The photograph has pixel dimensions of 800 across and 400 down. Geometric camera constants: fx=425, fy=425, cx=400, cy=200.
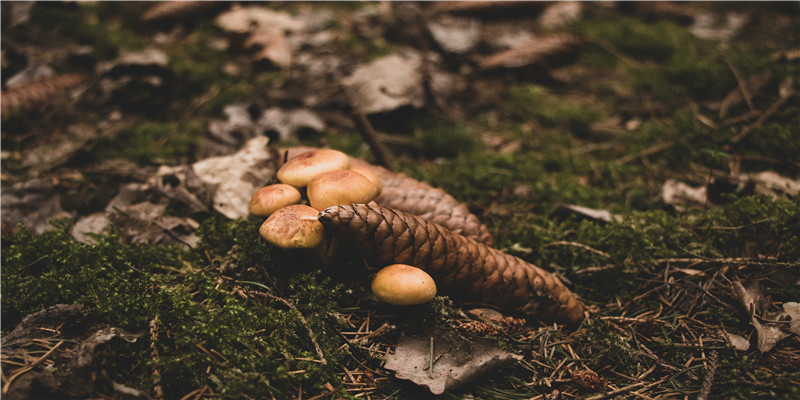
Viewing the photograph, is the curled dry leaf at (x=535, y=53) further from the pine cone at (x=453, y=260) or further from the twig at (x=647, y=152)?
the pine cone at (x=453, y=260)

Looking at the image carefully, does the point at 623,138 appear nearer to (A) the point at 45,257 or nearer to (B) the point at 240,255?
(B) the point at 240,255

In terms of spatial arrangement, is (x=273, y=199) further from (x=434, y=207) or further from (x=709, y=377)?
(x=709, y=377)

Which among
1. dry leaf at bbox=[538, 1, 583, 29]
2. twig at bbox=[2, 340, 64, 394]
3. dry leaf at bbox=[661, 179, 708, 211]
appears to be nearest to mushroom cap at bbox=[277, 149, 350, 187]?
twig at bbox=[2, 340, 64, 394]

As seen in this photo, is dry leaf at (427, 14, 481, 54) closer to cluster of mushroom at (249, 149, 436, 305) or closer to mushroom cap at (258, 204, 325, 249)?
cluster of mushroom at (249, 149, 436, 305)

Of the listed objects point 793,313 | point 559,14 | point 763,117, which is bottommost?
point 793,313

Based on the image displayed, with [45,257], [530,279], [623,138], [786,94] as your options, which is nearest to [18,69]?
[45,257]

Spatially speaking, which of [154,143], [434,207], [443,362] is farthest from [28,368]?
[154,143]
